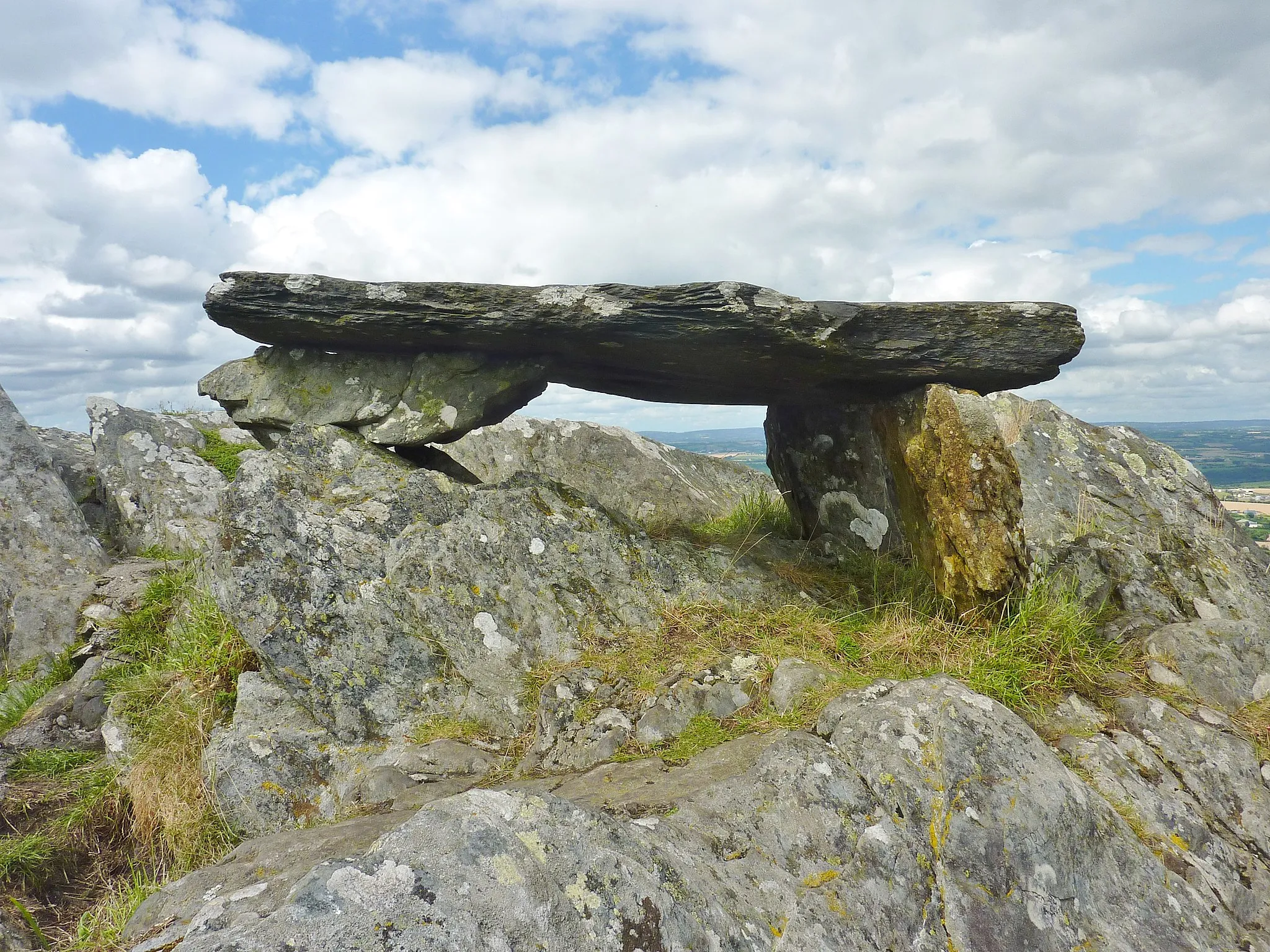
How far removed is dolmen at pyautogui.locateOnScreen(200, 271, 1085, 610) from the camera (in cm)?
727

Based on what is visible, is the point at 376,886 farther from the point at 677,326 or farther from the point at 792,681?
the point at 677,326

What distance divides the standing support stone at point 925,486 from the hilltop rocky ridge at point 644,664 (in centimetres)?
4

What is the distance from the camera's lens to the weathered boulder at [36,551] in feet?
28.9

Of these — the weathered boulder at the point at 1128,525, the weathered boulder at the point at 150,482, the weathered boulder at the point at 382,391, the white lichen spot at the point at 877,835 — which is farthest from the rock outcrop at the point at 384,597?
the weathered boulder at the point at 150,482

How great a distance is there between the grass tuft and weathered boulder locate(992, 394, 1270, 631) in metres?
11.3

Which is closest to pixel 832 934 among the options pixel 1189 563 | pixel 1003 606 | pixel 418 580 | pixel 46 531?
pixel 1003 606

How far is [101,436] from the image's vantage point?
1192 cm

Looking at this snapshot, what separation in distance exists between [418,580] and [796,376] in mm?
4492

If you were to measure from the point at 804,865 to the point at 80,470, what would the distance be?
12.8 m

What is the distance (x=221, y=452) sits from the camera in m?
13.0

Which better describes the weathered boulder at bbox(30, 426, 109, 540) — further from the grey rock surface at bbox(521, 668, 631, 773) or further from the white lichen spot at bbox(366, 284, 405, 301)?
the grey rock surface at bbox(521, 668, 631, 773)

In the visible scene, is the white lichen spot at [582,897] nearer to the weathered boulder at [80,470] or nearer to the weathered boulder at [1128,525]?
the weathered boulder at [1128,525]

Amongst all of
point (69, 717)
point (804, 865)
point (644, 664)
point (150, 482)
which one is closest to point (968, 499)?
point (644, 664)

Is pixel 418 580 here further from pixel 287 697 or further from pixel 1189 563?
pixel 1189 563
